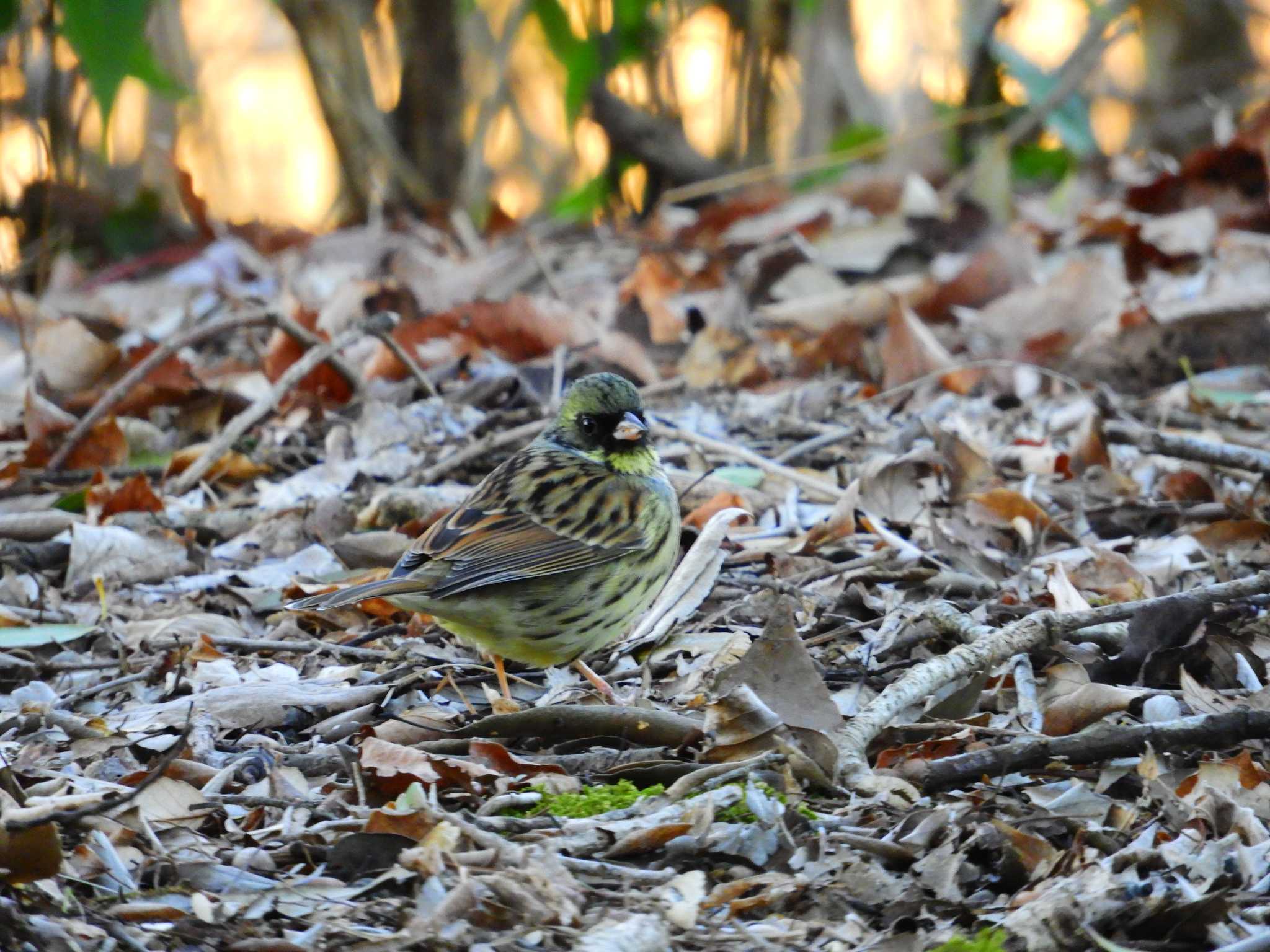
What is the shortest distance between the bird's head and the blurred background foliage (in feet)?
10.3

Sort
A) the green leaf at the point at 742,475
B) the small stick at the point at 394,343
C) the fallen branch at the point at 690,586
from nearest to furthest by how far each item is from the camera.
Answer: the fallen branch at the point at 690,586
the green leaf at the point at 742,475
the small stick at the point at 394,343

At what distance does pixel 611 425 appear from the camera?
16.6ft

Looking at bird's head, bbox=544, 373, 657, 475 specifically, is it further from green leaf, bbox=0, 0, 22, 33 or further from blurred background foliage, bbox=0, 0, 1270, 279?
green leaf, bbox=0, 0, 22, 33

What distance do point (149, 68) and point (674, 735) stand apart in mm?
4201

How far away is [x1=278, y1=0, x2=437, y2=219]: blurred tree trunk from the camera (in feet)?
30.5

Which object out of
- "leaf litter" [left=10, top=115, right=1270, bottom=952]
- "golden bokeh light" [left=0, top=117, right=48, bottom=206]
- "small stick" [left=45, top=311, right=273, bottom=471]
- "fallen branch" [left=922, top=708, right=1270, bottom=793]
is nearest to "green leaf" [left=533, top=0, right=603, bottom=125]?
"leaf litter" [left=10, top=115, right=1270, bottom=952]

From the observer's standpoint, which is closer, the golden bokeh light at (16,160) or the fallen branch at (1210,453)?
the fallen branch at (1210,453)

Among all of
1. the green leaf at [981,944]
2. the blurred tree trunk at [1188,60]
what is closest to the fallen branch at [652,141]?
the blurred tree trunk at [1188,60]

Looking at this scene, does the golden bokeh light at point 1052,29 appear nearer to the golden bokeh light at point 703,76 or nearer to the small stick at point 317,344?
the golden bokeh light at point 703,76

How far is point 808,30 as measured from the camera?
1014 cm

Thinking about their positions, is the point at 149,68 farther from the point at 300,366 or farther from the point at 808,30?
the point at 808,30

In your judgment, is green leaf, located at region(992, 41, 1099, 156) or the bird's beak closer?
the bird's beak

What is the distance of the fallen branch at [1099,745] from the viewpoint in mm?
3236

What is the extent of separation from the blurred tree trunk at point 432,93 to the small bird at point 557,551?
498cm
